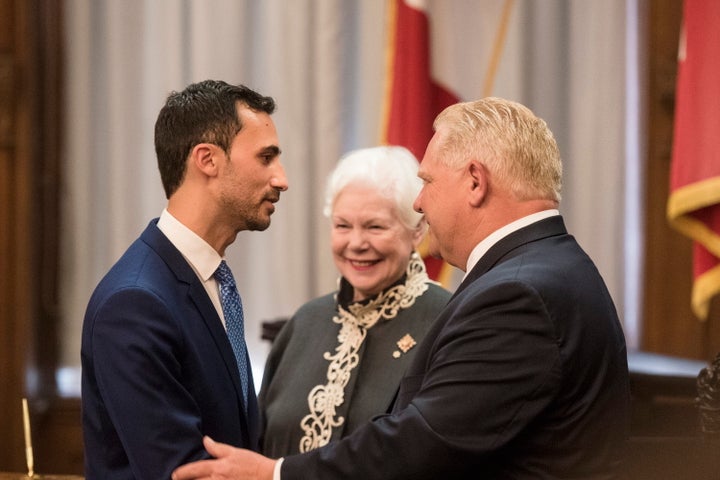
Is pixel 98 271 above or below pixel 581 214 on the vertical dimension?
below

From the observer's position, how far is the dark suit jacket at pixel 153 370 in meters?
2.21

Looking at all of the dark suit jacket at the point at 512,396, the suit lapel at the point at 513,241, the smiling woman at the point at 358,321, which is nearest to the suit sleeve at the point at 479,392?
the dark suit jacket at the point at 512,396

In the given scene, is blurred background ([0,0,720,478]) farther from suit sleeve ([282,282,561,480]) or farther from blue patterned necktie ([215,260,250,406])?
suit sleeve ([282,282,561,480])

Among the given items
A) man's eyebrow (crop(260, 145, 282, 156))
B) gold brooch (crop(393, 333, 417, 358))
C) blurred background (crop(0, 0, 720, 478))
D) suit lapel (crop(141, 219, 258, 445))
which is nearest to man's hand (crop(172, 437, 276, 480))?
suit lapel (crop(141, 219, 258, 445))

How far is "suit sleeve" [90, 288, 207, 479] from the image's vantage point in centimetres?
221

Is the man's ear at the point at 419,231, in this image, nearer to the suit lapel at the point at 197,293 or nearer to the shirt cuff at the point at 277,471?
the suit lapel at the point at 197,293

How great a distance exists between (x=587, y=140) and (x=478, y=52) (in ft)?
2.30

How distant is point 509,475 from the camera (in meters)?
2.21

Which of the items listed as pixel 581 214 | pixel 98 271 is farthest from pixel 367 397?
pixel 98 271

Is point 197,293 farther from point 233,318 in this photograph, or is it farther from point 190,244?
point 233,318

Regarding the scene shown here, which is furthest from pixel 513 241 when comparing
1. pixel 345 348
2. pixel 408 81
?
pixel 408 81

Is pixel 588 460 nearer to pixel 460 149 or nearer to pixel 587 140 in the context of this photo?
pixel 460 149

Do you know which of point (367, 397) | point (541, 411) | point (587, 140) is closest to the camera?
point (541, 411)

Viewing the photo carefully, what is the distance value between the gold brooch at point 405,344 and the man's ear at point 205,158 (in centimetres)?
108
